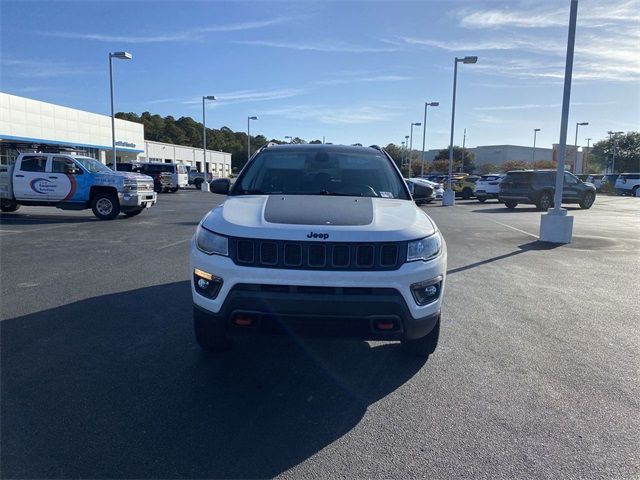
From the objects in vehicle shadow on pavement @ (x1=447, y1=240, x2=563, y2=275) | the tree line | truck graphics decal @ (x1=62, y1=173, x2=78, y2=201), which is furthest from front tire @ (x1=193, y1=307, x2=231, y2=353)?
the tree line

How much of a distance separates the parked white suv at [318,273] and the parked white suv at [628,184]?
4703 centimetres

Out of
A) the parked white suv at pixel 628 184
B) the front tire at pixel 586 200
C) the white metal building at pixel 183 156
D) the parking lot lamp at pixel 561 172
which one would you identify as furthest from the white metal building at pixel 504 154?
the parking lot lamp at pixel 561 172

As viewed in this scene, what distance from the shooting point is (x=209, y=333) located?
3.78 meters

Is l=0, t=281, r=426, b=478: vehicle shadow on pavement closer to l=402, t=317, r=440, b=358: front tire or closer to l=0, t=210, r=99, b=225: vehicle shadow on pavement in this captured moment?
l=402, t=317, r=440, b=358: front tire

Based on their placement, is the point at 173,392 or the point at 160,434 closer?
the point at 160,434

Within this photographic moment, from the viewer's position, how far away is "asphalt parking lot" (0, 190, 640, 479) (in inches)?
108

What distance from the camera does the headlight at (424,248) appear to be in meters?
3.44

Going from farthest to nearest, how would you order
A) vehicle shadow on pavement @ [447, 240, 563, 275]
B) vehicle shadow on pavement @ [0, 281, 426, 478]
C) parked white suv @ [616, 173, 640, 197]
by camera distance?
parked white suv @ [616, 173, 640, 197]
vehicle shadow on pavement @ [447, 240, 563, 275]
vehicle shadow on pavement @ [0, 281, 426, 478]

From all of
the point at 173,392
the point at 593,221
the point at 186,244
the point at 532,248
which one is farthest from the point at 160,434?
the point at 593,221

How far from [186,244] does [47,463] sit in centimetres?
782

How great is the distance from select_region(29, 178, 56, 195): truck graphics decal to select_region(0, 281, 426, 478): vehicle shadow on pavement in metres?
11.3

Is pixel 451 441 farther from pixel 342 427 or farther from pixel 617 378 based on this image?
pixel 617 378

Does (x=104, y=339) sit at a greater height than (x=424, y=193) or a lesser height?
lesser

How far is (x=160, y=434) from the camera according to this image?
297 centimetres
